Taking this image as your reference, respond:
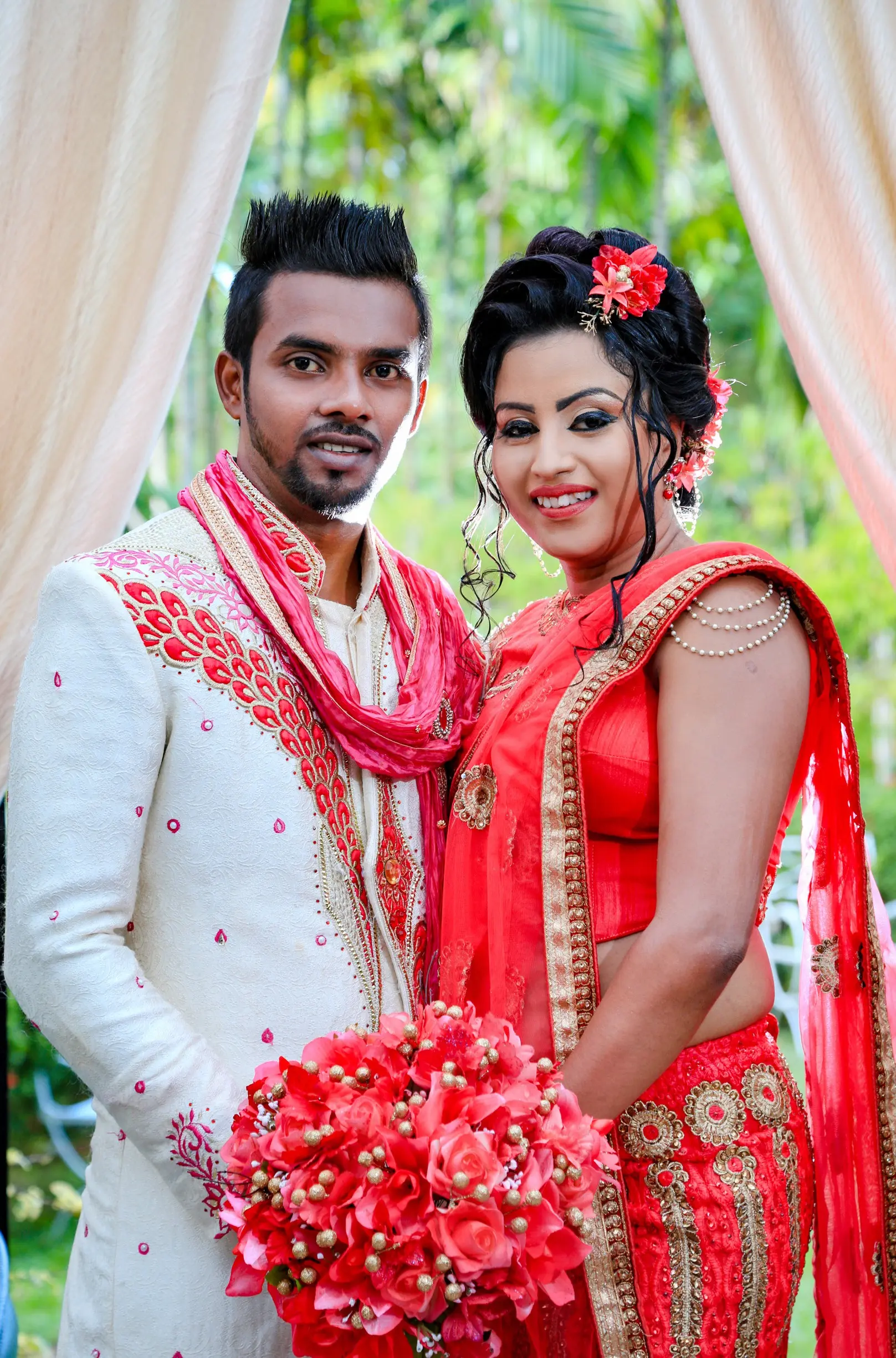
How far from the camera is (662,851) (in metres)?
1.63

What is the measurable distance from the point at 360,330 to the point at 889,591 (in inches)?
308

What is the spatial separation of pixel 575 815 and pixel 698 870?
0.66 ft

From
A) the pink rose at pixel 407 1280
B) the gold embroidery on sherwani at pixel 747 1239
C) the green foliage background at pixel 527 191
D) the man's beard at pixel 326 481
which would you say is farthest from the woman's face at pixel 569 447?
the green foliage background at pixel 527 191

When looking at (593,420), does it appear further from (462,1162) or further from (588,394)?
(462,1162)

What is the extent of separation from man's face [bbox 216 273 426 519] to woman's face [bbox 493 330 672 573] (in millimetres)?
187

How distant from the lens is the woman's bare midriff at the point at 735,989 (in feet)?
5.66

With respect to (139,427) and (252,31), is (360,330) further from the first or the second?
(252,31)

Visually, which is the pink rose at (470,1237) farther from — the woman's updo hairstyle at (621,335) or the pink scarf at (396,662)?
the woman's updo hairstyle at (621,335)

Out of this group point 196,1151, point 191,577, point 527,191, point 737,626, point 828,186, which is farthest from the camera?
point 527,191

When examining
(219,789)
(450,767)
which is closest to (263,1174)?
(219,789)

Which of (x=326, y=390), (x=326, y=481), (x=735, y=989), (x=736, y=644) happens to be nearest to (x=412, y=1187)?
(x=735, y=989)

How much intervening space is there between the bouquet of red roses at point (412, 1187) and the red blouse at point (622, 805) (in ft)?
1.31

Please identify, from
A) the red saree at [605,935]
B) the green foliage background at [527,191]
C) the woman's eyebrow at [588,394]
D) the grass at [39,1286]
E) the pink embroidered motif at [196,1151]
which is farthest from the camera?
the green foliage background at [527,191]

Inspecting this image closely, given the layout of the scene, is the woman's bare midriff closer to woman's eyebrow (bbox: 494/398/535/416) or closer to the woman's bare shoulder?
the woman's bare shoulder
